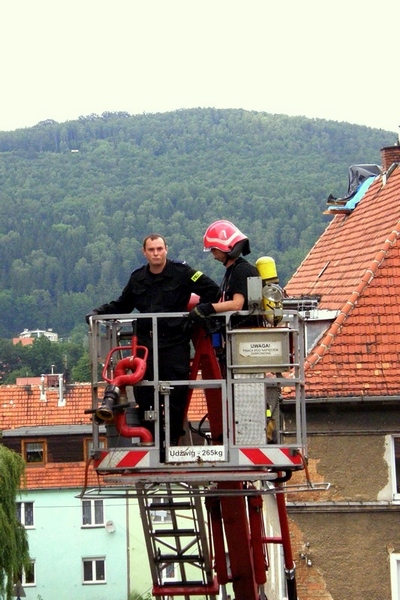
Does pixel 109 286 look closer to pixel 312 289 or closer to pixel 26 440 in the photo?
pixel 26 440

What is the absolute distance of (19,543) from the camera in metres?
30.0

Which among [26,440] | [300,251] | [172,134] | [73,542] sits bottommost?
[73,542]

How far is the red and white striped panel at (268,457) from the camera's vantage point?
9062 millimetres

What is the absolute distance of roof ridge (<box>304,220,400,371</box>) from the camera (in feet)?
56.7

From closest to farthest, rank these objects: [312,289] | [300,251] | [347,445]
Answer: [347,445] < [312,289] < [300,251]

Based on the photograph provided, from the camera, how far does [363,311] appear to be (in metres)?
18.0

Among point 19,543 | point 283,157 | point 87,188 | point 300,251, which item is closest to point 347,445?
point 19,543

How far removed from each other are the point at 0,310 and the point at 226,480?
11615cm

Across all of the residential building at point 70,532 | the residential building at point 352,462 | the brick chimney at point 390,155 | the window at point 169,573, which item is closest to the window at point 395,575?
the residential building at point 352,462

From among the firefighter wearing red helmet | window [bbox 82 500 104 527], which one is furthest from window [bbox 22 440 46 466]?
the firefighter wearing red helmet

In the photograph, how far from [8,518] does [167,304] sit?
19.8m

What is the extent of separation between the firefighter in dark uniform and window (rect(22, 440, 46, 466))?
126 ft

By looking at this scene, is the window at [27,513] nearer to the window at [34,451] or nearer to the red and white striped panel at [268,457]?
the window at [34,451]

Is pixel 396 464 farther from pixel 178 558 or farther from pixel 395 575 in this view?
pixel 178 558
